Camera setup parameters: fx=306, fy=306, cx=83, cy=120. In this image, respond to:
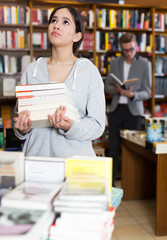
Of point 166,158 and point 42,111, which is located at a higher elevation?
point 42,111

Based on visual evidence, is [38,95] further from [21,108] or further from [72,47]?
[72,47]

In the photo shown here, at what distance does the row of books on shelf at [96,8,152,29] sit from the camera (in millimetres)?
4516

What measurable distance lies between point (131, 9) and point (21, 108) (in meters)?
4.10

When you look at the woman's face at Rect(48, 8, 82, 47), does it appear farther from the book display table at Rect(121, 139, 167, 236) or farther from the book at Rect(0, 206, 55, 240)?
the book display table at Rect(121, 139, 167, 236)

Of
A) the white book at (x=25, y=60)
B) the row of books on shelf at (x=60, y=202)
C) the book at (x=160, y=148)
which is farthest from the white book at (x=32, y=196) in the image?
the white book at (x=25, y=60)

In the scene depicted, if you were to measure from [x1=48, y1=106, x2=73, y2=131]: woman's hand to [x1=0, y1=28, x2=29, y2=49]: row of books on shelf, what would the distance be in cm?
339

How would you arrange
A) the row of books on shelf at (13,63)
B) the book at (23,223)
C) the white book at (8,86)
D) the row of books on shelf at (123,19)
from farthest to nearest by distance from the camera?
the row of books on shelf at (123,19) < the row of books on shelf at (13,63) < the white book at (8,86) < the book at (23,223)

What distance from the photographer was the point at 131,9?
4777mm

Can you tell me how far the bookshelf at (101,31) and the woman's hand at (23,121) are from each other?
315 cm

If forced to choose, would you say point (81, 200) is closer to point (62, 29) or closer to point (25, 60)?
point (62, 29)

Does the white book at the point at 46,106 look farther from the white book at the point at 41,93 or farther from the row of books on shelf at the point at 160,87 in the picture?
the row of books on shelf at the point at 160,87

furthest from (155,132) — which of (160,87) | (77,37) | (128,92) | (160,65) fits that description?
(160,65)

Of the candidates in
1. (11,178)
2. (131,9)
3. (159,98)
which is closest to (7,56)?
(131,9)

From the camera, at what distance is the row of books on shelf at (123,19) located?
4.52 m
